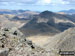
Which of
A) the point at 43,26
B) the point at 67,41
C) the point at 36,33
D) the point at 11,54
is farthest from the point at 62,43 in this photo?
the point at 43,26

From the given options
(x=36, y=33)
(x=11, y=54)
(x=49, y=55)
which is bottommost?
(x=36, y=33)

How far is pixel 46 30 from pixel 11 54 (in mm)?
109242

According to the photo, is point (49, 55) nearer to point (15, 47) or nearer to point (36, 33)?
point (15, 47)

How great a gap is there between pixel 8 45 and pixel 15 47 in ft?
1.90

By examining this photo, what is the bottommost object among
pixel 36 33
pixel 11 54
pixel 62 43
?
pixel 36 33

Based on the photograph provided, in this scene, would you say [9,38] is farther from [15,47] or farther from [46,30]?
[46,30]

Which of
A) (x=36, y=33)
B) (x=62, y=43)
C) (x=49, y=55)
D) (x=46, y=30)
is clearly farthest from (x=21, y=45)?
(x=46, y=30)

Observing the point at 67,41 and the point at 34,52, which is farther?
the point at 67,41

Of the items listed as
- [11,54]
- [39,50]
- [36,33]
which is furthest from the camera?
[36,33]

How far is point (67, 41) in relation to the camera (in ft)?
200

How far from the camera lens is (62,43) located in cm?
5944

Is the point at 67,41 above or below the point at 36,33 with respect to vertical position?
above

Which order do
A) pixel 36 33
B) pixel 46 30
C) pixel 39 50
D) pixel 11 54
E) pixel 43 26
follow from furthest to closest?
pixel 43 26, pixel 46 30, pixel 36 33, pixel 39 50, pixel 11 54

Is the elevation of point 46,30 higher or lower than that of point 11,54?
lower
